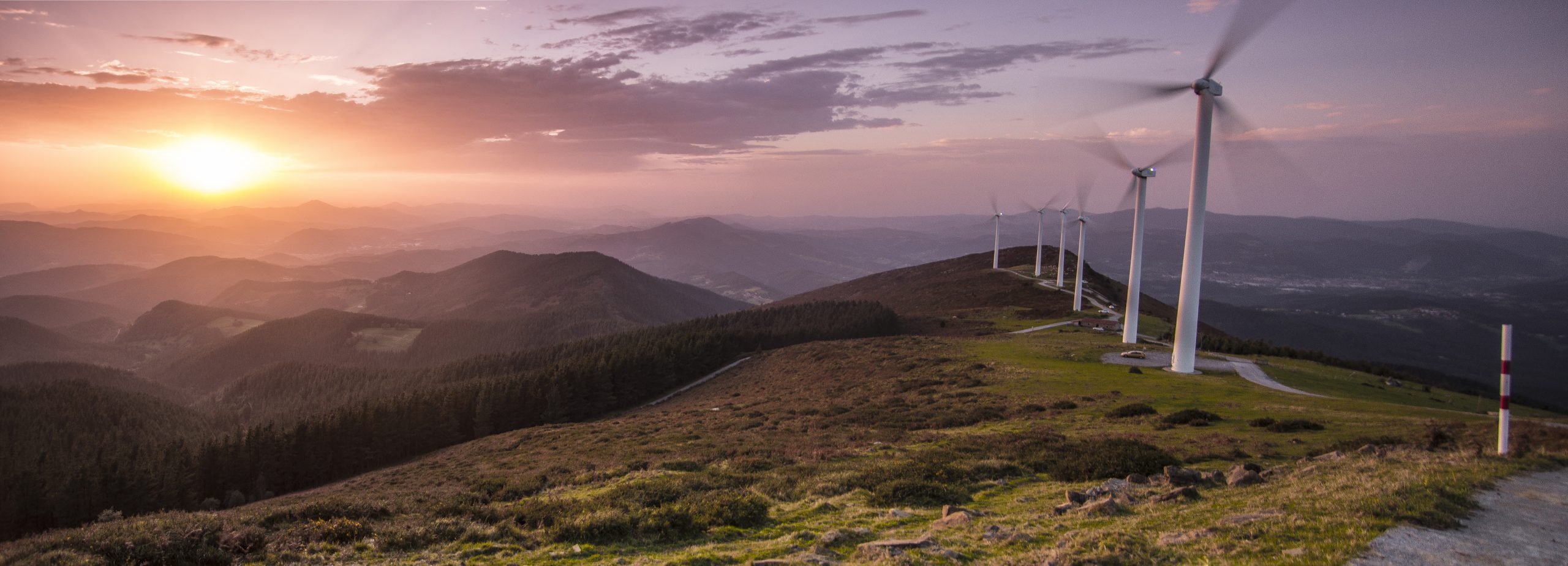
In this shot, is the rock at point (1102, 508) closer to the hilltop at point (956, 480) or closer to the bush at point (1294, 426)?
the hilltop at point (956, 480)

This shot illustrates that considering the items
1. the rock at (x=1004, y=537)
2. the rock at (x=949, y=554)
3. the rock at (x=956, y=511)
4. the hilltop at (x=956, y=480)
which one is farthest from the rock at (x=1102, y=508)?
the rock at (x=949, y=554)

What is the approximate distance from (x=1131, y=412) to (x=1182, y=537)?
23.7 m

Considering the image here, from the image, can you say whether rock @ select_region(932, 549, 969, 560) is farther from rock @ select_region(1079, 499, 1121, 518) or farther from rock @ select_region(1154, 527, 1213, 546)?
rock @ select_region(1079, 499, 1121, 518)

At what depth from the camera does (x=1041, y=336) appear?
73375 mm

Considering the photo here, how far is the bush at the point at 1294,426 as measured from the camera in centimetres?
2747

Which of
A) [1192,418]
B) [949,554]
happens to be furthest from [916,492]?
[1192,418]

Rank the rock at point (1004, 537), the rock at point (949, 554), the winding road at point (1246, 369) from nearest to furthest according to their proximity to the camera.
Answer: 1. the rock at point (949, 554)
2. the rock at point (1004, 537)
3. the winding road at point (1246, 369)

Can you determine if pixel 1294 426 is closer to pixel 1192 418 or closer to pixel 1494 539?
pixel 1192 418

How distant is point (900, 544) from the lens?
1428 cm

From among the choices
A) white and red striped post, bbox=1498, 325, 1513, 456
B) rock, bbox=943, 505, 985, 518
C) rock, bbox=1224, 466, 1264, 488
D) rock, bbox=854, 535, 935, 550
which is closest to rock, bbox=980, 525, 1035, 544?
rock, bbox=854, 535, 935, 550

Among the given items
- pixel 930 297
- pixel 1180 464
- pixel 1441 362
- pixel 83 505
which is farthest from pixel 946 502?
pixel 1441 362

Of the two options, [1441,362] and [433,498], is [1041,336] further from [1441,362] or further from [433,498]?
[1441,362]

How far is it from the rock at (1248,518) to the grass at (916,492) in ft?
0.75

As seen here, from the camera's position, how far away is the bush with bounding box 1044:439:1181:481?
22.0 m
